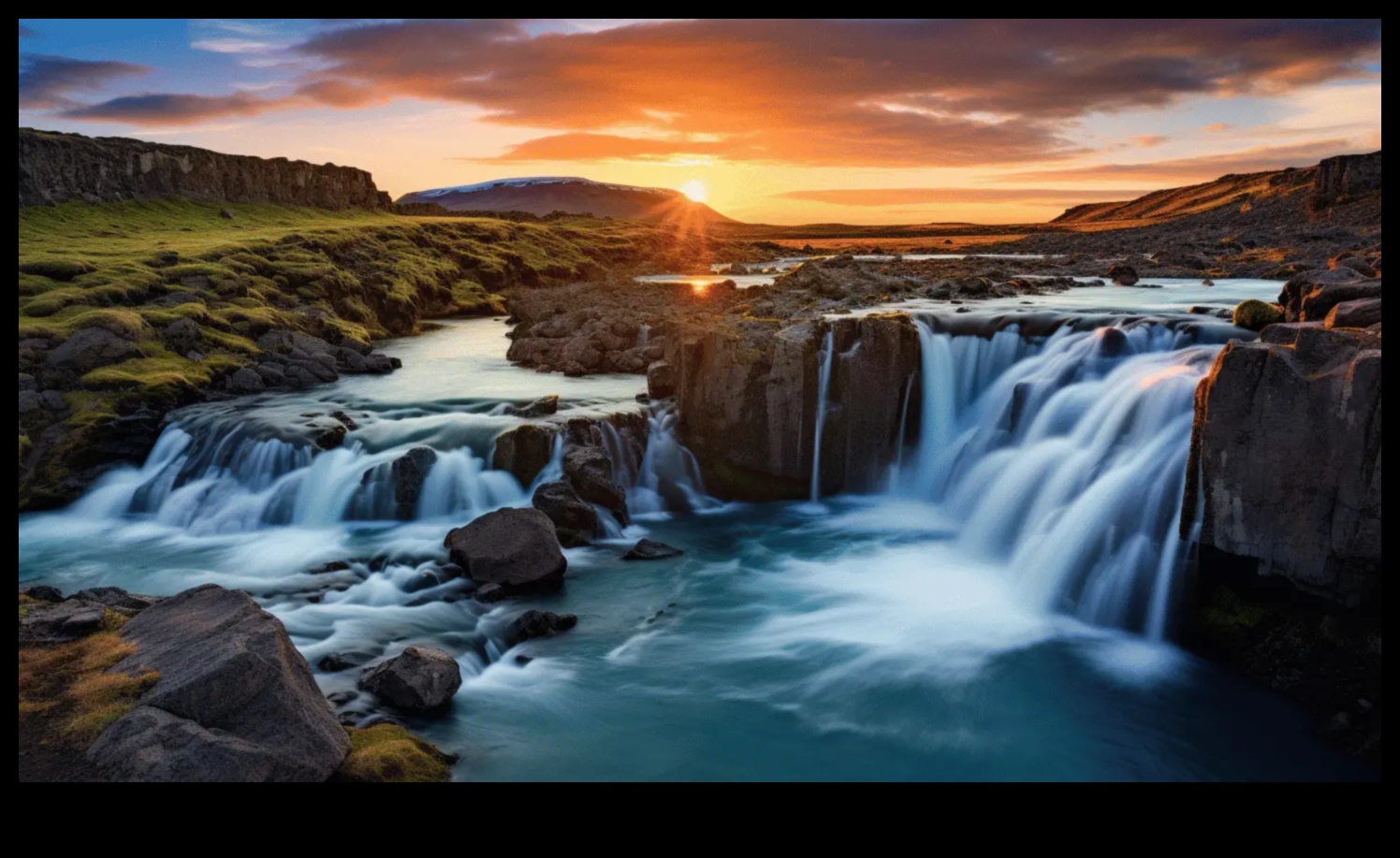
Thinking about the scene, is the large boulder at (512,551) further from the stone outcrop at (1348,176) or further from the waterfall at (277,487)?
the stone outcrop at (1348,176)

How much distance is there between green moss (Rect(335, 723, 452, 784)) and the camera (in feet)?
27.1

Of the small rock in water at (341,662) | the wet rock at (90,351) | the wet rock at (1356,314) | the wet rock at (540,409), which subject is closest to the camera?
the wet rock at (1356,314)

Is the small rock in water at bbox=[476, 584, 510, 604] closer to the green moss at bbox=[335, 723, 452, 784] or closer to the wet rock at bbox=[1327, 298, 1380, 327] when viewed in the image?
the green moss at bbox=[335, 723, 452, 784]

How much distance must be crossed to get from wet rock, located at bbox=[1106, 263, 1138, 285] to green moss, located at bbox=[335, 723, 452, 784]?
113 feet

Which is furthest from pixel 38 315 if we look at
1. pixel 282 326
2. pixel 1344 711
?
pixel 1344 711

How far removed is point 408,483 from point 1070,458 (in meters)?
12.9

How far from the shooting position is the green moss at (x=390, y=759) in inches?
326

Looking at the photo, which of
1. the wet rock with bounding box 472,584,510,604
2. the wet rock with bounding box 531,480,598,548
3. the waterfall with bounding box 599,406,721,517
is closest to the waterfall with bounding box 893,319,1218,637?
the waterfall with bounding box 599,406,721,517

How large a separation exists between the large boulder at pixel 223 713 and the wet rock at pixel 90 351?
58.9 feet

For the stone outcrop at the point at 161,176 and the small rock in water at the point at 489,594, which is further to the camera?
the stone outcrop at the point at 161,176

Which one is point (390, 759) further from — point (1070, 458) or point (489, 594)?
point (1070, 458)

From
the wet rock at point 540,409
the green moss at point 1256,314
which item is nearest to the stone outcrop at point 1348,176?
the green moss at point 1256,314

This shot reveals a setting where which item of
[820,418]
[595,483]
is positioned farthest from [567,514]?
[820,418]

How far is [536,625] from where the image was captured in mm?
13367
